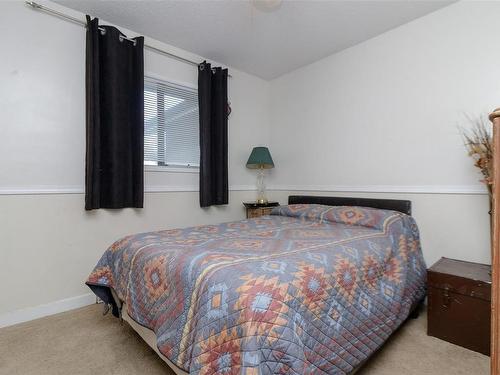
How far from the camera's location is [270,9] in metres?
2.05

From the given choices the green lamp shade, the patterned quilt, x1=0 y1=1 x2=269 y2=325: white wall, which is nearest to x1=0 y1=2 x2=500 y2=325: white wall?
x1=0 y1=1 x2=269 y2=325: white wall

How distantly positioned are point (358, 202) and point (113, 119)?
2313mm

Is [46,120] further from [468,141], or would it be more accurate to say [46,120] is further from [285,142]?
[468,141]

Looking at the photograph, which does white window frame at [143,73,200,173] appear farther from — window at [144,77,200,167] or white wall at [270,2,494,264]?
white wall at [270,2,494,264]

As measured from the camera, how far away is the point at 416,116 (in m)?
2.33

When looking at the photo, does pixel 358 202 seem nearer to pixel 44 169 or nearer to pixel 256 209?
pixel 256 209

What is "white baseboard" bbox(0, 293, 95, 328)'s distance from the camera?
1.96 m

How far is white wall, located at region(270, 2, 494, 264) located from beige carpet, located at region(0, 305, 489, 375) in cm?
78

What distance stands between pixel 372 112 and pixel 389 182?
0.69 meters

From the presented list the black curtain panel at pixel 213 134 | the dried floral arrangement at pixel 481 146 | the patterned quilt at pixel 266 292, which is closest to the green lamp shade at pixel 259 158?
the black curtain panel at pixel 213 134

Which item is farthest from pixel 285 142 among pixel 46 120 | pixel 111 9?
pixel 46 120

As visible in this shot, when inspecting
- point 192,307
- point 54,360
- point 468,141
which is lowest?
point 54,360

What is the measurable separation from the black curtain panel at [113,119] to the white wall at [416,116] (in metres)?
1.81

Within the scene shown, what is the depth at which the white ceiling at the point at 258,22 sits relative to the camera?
216 centimetres
